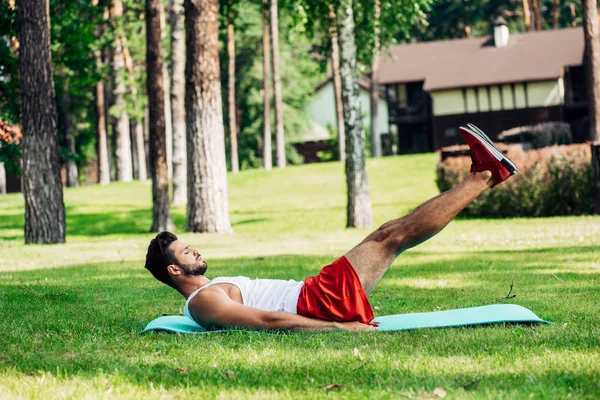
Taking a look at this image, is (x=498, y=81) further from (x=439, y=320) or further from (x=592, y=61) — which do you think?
(x=439, y=320)

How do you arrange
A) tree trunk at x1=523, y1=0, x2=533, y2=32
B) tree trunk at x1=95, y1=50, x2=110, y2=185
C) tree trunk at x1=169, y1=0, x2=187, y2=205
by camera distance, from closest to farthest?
tree trunk at x1=169, y1=0, x2=187, y2=205, tree trunk at x1=95, y1=50, x2=110, y2=185, tree trunk at x1=523, y1=0, x2=533, y2=32

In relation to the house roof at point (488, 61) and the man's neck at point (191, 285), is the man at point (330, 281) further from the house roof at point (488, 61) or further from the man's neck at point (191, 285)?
the house roof at point (488, 61)

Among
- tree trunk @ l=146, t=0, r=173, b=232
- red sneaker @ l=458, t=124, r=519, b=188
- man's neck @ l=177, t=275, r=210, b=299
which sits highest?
tree trunk @ l=146, t=0, r=173, b=232

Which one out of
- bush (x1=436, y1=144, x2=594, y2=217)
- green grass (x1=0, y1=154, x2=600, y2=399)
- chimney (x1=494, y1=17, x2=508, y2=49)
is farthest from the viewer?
chimney (x1=494, y1=17, x2=508, y2=49)

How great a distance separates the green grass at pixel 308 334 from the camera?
15.4 ft

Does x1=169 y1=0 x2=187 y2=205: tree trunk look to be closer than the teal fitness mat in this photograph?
No

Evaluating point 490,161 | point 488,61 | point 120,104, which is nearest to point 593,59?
point 490,161

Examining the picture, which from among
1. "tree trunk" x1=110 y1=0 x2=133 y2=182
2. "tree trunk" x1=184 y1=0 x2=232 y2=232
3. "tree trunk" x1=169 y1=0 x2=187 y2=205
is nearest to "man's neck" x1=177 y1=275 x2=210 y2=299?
"tree trunk" x1=184 y1=0 x2=232 y2=232

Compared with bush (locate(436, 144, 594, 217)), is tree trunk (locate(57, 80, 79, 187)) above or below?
above

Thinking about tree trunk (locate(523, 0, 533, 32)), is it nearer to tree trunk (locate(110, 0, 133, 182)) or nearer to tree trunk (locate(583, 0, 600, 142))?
tree trunk (locate(110, 0, 133, 182))

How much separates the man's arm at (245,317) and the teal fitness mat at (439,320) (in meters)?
0.18

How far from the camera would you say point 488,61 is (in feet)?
174

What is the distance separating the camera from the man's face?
6797 millimetres

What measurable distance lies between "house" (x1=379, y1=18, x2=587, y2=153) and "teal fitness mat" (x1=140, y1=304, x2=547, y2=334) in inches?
1772
